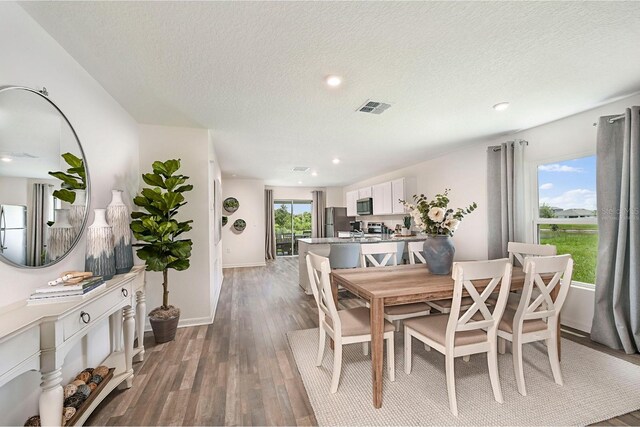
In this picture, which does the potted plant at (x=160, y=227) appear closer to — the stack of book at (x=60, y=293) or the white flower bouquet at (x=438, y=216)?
the stack of book at (x=60, y=293)

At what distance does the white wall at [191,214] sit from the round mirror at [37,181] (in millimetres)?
1289

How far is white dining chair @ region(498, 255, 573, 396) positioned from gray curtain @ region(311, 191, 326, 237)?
7044mm

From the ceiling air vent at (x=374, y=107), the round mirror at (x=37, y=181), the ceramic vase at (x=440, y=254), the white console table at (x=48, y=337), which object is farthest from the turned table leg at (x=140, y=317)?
the ceiling air vent at (x=374, y=107)

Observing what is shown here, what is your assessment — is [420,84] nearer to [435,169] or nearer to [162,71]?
[162,71]

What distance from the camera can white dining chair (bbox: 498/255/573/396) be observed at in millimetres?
1795

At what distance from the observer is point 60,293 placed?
1395mm

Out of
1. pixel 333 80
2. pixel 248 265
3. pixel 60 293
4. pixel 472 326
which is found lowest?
pixel 248 265

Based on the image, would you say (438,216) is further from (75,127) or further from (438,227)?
(75,127)

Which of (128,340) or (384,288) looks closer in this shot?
(384,288)

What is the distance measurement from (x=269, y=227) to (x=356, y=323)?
645 centimetres

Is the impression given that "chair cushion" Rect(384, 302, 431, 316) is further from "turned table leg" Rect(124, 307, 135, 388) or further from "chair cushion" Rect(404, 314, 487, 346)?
"turned table leg" Rect(124, 307, 135, 388)

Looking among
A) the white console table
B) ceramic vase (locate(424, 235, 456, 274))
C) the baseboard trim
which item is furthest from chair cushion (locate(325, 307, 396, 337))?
the baseboard trim

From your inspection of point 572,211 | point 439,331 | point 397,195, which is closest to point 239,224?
point 397,195

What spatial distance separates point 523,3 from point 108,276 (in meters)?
3.16
